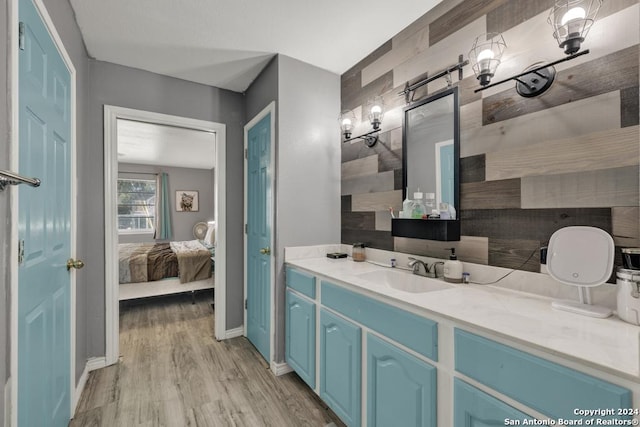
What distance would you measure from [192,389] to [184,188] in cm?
567

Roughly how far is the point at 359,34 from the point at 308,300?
1.83m

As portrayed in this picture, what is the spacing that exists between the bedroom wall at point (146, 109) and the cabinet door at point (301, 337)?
3.17 ft

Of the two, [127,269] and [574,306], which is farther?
[127,269]

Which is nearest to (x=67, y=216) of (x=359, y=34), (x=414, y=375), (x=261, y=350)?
(x=261, y=350)

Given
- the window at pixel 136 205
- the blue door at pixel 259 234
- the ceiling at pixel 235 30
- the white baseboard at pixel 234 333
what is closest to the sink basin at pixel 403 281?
the blue door at pixel 259 234

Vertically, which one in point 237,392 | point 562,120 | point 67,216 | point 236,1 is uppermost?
point 236,1

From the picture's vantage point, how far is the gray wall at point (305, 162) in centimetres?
219

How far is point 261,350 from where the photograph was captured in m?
2.45

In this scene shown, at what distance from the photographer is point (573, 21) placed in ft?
3.54

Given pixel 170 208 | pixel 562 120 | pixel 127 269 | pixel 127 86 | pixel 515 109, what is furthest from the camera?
pixel 170 208

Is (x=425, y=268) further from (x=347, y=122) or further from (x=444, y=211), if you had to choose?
(x=347, y=122)

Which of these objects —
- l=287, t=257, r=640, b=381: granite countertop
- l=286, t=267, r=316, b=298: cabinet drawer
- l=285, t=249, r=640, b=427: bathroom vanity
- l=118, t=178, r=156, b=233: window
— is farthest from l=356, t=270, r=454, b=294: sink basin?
l=118, t=178, r=156, b=233: window

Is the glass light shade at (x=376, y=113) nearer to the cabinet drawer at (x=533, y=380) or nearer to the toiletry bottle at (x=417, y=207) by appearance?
the toiletry bottle at (x=417, y=207)

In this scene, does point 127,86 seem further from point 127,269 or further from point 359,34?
point 127,269
